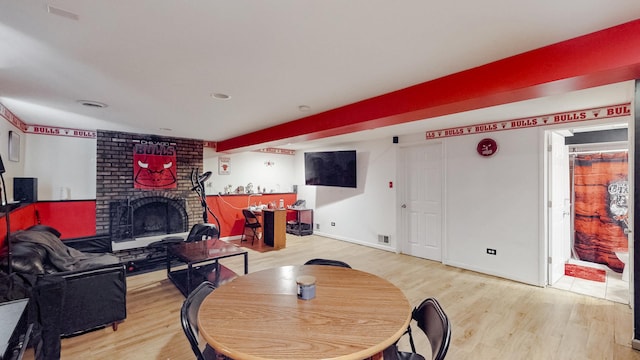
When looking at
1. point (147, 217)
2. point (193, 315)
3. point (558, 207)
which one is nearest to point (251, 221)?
point (147, 217)

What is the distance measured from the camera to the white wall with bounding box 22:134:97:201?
4.23 m

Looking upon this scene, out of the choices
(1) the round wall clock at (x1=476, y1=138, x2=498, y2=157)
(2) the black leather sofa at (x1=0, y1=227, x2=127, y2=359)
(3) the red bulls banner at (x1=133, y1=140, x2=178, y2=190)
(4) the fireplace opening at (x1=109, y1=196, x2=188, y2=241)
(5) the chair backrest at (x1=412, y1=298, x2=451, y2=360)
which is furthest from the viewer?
(3) the red bulls banner at (x1=133, y1=140, x2=178, y2=190)

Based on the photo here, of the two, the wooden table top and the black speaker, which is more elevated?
the black speaker

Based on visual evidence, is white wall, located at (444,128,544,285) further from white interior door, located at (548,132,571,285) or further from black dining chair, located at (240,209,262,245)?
black dining chair, located at (240,209,262,245)

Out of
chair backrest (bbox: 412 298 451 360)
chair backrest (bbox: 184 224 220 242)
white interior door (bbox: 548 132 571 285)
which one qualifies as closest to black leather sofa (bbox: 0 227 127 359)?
chair backrest (bbox: 184 224 220 242)

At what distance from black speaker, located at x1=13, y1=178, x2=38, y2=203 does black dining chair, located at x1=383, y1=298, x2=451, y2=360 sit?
15.2 ft

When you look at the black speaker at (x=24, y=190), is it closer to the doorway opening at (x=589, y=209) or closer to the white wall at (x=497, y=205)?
the white wall at (x=497, y=205)

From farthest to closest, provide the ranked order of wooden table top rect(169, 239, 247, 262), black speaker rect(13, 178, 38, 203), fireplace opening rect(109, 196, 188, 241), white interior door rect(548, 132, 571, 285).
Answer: fireplace opening rect(109, 196, 188, 241) < white interior door rect(548, 132, 571, 285) < black speaker rect(13, 178, 38, 203) < wooden table top rect(169, 239, 247, 262)

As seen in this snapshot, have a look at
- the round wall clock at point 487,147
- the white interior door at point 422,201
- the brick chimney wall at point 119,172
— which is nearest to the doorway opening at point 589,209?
the round wall clock at point 487,147

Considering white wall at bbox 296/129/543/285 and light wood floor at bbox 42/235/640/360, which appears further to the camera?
white wall at bbox 296/129/543/285

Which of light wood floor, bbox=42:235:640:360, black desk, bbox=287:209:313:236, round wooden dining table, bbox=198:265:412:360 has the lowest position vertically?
light wood floor, bbox=42:235:640:360

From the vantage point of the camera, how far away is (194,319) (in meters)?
1.44

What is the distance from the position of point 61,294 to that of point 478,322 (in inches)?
144

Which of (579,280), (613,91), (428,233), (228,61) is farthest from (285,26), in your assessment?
(579,280)
